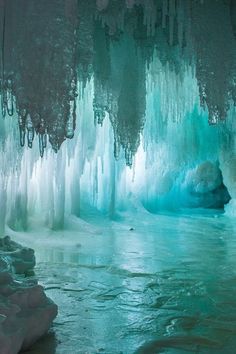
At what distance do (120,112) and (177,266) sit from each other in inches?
161

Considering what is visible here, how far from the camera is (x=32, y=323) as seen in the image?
3.97 metres

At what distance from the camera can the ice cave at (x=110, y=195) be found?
4.25 meters

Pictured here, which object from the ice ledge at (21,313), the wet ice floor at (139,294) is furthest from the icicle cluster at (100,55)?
the ice ledge at (21,313)

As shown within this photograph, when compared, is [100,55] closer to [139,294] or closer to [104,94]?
[104,94]

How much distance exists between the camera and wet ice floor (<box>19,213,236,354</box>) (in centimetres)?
404

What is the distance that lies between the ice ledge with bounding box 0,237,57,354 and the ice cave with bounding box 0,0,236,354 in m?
0.01

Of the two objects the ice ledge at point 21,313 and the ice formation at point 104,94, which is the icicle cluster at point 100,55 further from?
the ice ledge at point 21,313

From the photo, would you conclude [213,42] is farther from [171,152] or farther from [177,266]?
[171,152]

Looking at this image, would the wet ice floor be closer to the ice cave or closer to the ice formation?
the ice cave

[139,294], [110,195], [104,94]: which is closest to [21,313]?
[139,294]

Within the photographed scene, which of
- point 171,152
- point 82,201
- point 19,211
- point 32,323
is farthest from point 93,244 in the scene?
point 171,152

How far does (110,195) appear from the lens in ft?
51.0

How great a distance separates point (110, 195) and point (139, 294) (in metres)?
10.1

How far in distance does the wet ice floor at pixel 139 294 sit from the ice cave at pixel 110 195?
0.02m
